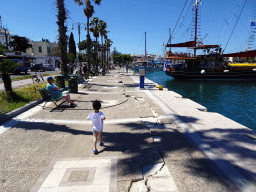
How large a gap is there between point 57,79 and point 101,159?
10.4 m

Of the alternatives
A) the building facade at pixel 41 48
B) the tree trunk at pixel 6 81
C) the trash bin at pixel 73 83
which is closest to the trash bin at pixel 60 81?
the trash bin at pixel 73 83

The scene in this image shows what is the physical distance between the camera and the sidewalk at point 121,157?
2939mm

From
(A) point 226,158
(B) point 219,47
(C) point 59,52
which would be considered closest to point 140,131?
(A) point 226,158

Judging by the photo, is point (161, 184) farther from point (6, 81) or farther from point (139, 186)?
point (6, 81)

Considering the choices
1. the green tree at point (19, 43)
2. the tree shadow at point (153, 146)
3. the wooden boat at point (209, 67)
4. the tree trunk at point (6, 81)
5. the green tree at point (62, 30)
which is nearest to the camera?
the tree shadow at point (153, 146)

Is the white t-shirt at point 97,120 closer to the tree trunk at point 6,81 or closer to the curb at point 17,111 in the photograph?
the curb at point 17,111

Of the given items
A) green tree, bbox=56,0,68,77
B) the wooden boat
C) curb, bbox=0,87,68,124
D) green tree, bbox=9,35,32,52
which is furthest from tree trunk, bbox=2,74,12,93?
green tree, bbox=9,35,32,52

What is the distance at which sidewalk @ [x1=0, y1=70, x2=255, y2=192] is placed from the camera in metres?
2.94

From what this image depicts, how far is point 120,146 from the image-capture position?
4.27m

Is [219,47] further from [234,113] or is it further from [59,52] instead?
[59,52]

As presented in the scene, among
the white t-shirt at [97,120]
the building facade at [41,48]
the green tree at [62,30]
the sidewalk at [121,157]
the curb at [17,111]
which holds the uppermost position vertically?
Result: the building facade at [41,48]

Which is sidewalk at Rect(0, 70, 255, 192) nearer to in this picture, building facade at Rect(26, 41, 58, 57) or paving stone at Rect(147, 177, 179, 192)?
paving stone at Rect(147, 177, 179, 192)

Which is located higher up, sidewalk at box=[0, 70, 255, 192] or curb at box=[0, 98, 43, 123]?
curb at box=[0, 98, 43, 123]

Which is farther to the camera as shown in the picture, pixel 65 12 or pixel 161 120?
pixel 65 12
